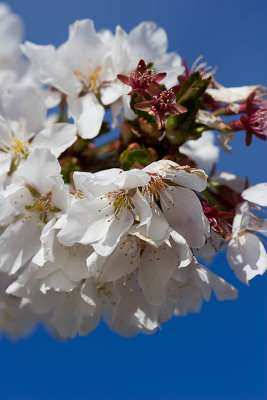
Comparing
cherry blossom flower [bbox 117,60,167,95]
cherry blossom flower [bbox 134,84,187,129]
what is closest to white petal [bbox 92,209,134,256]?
cherry blossom flower [bbox 134,84,187,129]

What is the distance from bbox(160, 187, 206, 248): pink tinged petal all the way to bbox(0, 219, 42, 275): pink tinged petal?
52 centimetres

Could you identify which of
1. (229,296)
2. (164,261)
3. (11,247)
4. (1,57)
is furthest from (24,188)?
(1,57)

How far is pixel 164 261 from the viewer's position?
5.36 ft

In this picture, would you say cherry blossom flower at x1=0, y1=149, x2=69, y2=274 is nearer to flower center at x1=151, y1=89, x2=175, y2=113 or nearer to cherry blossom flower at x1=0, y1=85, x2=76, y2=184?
cherry blossom flower at x1=0, y1=85, x2=76, y2=184

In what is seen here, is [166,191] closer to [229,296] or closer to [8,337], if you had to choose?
[229,296]

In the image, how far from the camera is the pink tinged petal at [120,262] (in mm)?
Answer: 1581

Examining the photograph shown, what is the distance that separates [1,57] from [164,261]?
1.67m

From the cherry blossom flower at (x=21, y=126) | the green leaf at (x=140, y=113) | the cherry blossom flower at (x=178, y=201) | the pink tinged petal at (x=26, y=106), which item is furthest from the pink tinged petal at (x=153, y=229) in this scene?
the pink tinged petal at (x=26, y=106)

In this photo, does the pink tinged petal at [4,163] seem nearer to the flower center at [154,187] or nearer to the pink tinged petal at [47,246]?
the pink tinged petal at [47,246]

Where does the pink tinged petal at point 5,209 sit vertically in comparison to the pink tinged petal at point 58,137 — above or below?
below

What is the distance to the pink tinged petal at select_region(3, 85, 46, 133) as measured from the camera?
1.96 metres

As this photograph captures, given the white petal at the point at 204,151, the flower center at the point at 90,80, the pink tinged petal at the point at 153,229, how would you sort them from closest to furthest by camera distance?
the pink tinged petal at the point at 153,229 → the flower center at the point at 90,80 → the white petal at the point at 204,151

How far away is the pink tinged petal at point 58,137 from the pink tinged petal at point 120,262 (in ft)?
1.54

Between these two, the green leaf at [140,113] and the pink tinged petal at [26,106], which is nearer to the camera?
the green leaf at [140,113]
